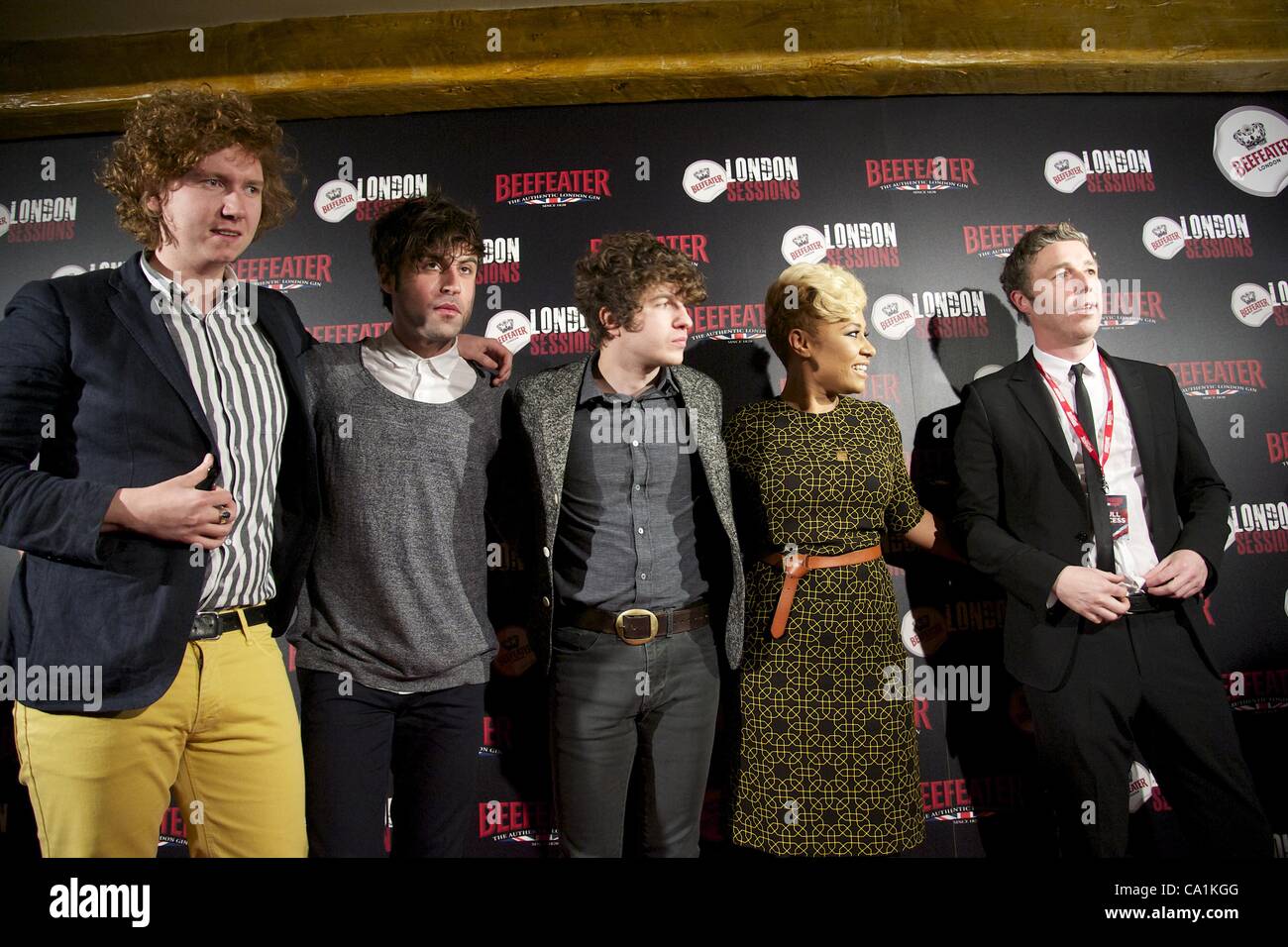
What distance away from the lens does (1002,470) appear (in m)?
2.78

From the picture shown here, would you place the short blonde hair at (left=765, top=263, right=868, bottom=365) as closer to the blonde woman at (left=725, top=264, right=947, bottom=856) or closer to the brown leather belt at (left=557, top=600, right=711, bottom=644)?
the blonde woman at (left=725, top=264, right=947, bottom=856)

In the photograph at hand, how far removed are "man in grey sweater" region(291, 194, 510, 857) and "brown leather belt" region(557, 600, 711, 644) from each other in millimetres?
301

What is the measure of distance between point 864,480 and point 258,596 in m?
1.89

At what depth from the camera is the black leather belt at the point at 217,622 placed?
1994mm

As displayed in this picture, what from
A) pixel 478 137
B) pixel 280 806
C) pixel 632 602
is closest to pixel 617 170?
pixel 478 137

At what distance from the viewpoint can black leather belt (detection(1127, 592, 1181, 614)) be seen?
8.55ft

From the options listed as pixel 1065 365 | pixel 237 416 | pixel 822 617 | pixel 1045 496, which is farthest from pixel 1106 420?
pixel 237 416

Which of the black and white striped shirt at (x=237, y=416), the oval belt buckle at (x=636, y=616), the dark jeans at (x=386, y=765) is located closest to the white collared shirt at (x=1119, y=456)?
the oval belt buckle at (x=636, y=616)

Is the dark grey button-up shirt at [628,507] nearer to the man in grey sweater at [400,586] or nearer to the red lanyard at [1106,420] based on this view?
the man in grey sweater at [400,586]

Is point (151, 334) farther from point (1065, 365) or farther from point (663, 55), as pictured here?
point (1065, 365)

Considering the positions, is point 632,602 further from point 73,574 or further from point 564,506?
point 73,574

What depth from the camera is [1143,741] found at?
2.61 m
